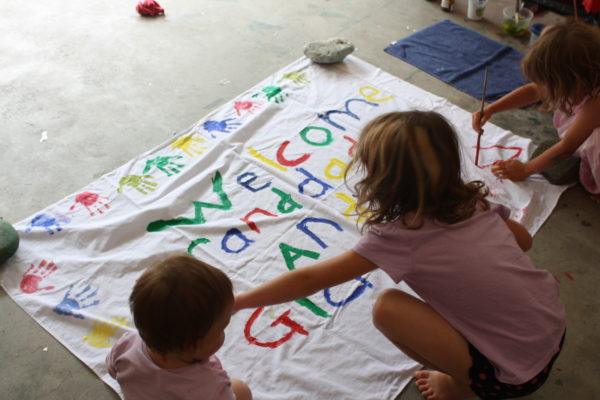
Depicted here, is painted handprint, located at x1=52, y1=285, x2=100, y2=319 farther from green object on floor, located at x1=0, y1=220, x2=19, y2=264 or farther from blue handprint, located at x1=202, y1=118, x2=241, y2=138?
blue handprint, located at x1=202, y1=118, x2=241, y2=138

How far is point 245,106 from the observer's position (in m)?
2.09

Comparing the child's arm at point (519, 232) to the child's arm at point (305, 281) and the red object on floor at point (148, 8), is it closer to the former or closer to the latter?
the child's arm at point (305, 281)

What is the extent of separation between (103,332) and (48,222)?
49 cm

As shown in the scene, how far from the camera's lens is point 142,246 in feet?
5.10

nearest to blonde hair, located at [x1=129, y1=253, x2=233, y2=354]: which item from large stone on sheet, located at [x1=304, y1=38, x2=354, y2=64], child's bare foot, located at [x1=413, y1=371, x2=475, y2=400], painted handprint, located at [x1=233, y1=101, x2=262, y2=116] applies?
child's bare foot, located at [x1=413, y1=371, x2=475, y2=400]

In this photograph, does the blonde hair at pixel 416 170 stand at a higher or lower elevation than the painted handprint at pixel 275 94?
higher

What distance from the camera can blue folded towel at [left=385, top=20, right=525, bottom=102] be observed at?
228cm

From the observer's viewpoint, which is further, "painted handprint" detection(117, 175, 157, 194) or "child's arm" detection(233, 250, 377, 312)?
"painted handprint" detection(117, 175, 157, 194)

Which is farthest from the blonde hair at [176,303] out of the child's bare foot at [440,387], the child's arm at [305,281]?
the child's bare foot at [440,387]

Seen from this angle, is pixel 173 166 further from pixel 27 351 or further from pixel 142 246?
pixel 27 351

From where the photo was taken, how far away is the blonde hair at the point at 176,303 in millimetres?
828

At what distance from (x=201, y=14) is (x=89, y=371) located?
2.09 m

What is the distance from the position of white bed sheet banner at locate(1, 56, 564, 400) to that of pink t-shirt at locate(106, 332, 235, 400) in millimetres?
314

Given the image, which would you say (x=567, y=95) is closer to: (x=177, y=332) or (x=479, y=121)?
(x=479, y=121)
